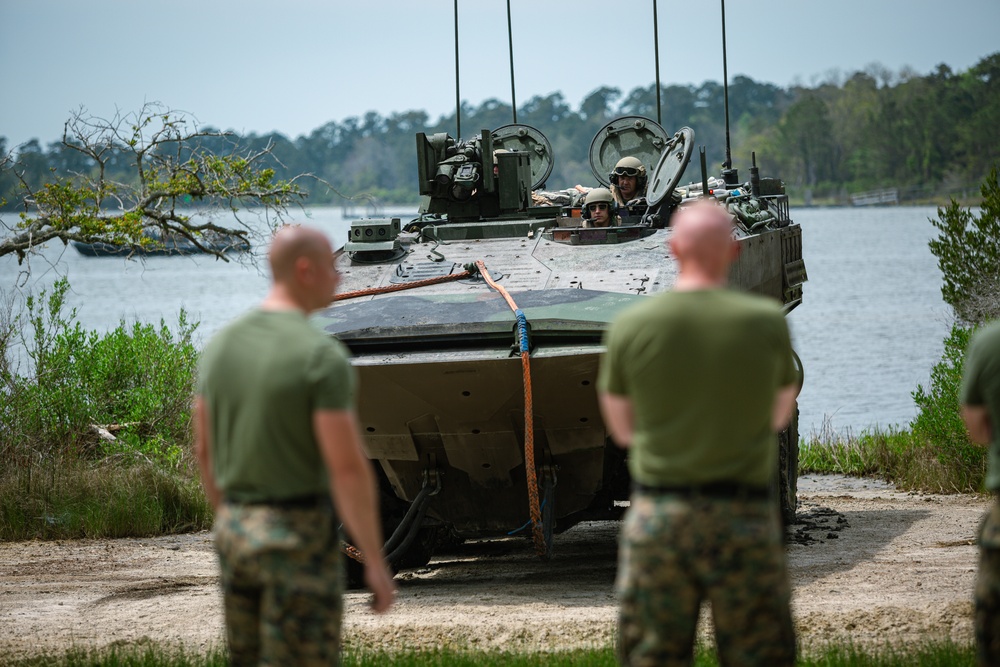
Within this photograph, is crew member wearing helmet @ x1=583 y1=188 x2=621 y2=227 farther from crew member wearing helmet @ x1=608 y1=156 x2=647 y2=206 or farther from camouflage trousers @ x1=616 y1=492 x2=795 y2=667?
camouflage trousers @ x1=616 y1=492 x2=795 y2=667

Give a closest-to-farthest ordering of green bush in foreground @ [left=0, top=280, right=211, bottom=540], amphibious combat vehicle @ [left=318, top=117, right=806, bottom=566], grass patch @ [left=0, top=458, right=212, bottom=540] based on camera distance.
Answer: amphibious combat vehicle @ [left=318, top=117, right=806, bottom=566] → grass patch @ [left=0, top=458, right=212, bottom=540] → green bush in foreground @ [left=0, top=280, right=211, bottom=540]

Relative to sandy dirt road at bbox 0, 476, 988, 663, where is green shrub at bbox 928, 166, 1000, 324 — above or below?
above

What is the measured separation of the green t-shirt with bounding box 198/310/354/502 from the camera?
13.1 feet

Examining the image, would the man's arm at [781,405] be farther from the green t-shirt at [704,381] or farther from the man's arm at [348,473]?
the man's arm at [348,473]

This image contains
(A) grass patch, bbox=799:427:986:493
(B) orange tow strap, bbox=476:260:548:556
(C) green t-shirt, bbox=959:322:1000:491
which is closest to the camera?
(C) green t-shirt, bbox=959:322:1000:491

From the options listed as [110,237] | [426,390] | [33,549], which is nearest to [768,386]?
[426,390]

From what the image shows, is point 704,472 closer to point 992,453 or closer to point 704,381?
point 704,381

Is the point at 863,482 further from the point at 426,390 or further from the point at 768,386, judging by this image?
the point at 768,386

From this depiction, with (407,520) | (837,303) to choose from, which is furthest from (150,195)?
(837,303)

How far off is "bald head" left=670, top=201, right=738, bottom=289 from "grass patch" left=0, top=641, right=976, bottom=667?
2.59 meters

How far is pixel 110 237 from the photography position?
13.6m

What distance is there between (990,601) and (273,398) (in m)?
2.17

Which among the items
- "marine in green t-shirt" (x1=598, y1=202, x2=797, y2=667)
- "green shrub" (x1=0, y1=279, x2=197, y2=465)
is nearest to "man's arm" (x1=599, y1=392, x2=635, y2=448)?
"marine in green t-shirt" (x1=598, y1=202, x2=797, y2=667)

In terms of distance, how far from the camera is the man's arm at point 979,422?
4453 millimetres
